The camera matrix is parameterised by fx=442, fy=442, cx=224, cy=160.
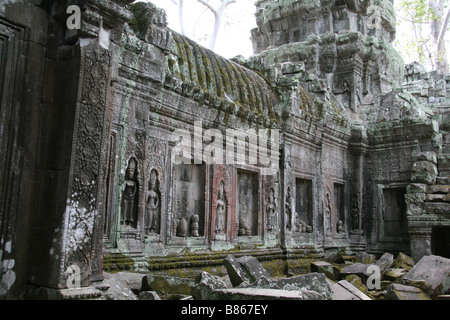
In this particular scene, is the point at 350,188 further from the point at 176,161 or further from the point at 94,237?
the point at 94,237

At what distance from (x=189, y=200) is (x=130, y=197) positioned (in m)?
1.45

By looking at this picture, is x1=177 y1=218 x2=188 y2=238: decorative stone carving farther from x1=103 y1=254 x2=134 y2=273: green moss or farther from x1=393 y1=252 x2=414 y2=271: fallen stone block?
x1=393 y1=252 x2=414 y2=271: fallen stone block

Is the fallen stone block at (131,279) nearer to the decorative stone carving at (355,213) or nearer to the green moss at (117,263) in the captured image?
the green moss at (117,263)

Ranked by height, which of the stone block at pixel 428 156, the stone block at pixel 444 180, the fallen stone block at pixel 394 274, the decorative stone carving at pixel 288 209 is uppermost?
the stone block at pixel 428 156

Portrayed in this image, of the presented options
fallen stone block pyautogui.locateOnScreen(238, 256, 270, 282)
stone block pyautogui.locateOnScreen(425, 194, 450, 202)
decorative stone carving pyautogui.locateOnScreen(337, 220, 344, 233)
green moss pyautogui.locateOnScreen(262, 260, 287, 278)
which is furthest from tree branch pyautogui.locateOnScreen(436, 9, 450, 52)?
fallen stone block pyautogui.locateOnScreen(238, 256, 270, 282)

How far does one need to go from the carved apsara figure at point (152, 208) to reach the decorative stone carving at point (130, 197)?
33cm

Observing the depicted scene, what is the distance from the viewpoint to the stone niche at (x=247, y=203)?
26.5 feet

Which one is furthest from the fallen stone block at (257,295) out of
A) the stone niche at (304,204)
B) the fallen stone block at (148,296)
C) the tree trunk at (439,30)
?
the tree trunk at (439,30)

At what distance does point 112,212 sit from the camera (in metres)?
5.41

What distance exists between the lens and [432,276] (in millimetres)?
6996

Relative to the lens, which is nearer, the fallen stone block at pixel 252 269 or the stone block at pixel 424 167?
the fallen stone block at pixel 252 269

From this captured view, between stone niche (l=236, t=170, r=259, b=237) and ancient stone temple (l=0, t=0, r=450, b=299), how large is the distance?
37 millimetres

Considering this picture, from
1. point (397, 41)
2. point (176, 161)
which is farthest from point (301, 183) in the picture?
point (397, 41)

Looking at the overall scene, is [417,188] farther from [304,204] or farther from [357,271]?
[357,271]
